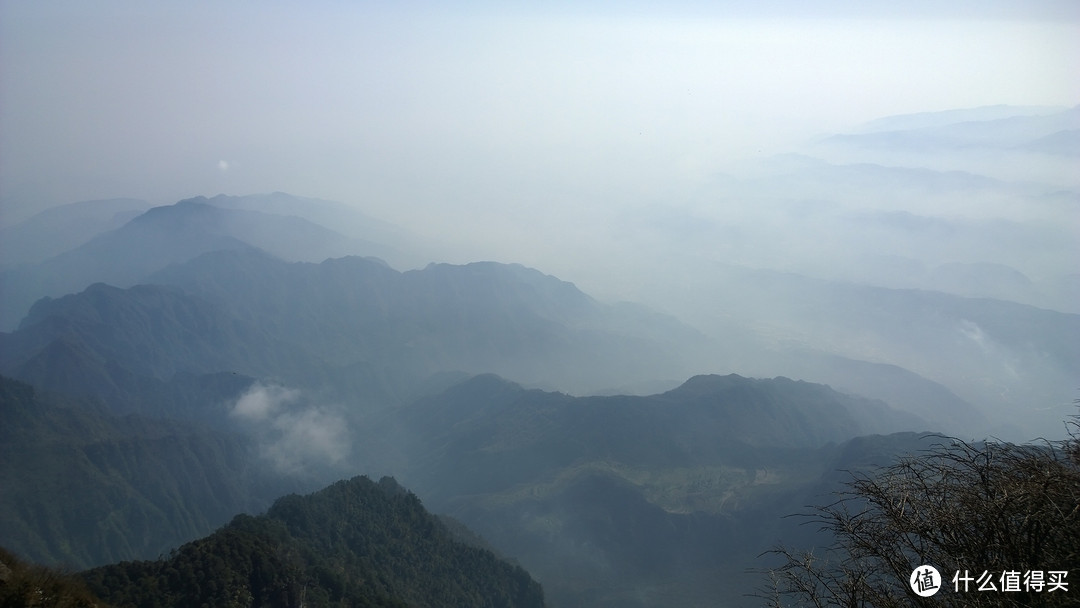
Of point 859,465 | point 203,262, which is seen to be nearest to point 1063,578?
point 859,465

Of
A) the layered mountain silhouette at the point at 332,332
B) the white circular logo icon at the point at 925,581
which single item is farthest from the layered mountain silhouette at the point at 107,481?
the white circular logo icon at the point at 925,581

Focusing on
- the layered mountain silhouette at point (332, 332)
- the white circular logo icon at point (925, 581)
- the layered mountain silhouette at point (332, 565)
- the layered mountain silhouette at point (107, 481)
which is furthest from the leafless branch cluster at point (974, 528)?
the layered mountain silhouette at point (332, 332)

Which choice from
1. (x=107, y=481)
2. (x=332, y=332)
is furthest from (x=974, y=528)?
(x=332, y=332)

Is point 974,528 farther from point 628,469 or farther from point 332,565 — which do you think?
point 628,469

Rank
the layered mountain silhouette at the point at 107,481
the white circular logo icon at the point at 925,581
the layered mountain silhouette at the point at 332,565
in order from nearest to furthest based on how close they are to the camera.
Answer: the white circular logo icon at the point at 925,581 < the layered mountain silhouette at the point at 332,565 < the layered mountain silhouette at the point at 107,481

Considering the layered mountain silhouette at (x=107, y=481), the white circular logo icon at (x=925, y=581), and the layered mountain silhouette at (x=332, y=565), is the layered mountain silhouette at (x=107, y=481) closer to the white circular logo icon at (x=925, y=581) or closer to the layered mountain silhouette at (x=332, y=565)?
the layered mountain silhouette at (x=332, y=565)

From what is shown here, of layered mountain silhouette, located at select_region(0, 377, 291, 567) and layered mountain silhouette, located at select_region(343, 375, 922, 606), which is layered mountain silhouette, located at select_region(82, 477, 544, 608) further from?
layered mountain silhouette, located at select_region(0, 377, 291, 567)

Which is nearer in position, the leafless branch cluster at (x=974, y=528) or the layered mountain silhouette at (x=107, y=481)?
the leafless branch cluster at (x=974, y=528)

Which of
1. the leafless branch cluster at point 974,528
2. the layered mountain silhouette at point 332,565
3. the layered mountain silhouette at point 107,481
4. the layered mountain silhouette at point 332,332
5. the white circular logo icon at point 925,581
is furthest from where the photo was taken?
the layered mountain silhouette at point 332,332

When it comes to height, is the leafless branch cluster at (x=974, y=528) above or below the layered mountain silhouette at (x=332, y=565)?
above

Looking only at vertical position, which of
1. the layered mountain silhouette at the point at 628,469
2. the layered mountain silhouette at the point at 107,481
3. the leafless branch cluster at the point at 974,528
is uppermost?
the leafless branch cluster at the point at 974,528
